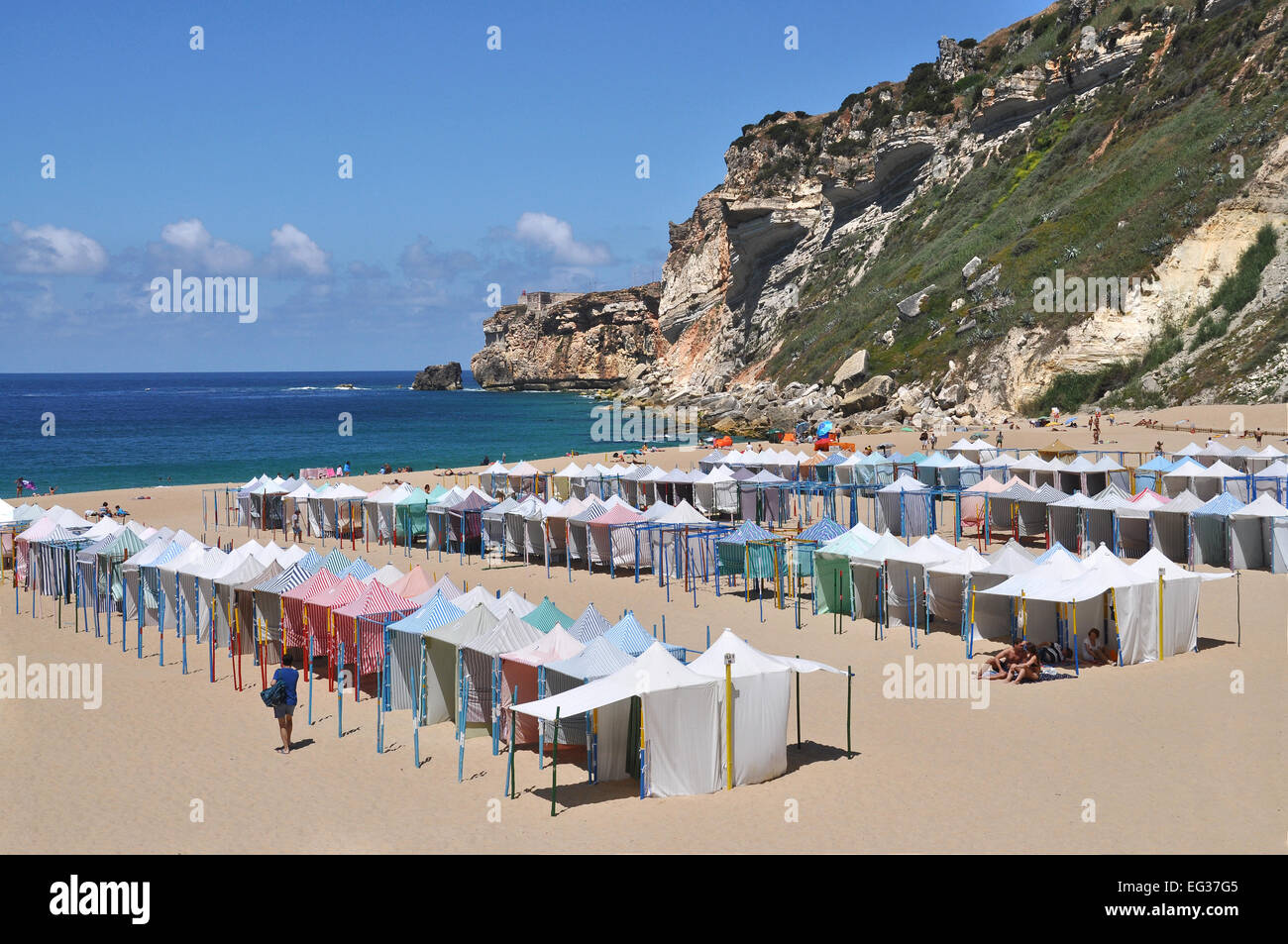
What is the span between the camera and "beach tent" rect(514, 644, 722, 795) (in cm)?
1204

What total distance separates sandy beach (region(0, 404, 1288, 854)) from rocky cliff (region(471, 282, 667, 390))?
123137 millimetres

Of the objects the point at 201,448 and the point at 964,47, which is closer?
the point at 201,448

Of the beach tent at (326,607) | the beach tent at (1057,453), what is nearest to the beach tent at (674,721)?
the beach tent at (326,607)

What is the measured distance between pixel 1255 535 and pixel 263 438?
81.8 m

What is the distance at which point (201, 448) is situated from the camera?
81.2 meters

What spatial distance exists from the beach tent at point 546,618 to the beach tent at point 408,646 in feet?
3.36

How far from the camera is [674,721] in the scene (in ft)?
39.7

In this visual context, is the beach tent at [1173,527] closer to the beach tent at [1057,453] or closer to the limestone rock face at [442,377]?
the beach tent at [1057,453]

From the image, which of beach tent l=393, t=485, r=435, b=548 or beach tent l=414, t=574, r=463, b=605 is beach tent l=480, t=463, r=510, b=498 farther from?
beach tent l=414, t=574, r=463, b=605

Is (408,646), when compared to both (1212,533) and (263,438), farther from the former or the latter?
(263,438)

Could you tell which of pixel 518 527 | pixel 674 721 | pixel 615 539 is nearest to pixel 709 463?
pixel 518 527
